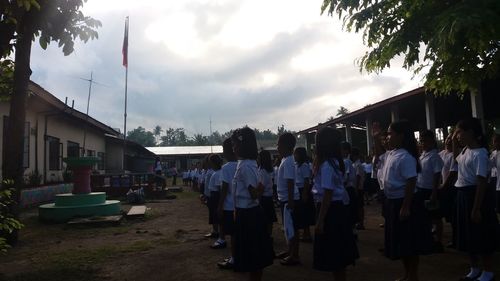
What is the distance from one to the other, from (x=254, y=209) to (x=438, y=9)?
4442 millimetres

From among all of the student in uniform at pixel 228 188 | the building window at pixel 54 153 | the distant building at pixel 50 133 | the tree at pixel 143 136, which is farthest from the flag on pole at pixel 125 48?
the tree at pixel 143 136

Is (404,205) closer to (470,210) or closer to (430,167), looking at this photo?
(470,210)

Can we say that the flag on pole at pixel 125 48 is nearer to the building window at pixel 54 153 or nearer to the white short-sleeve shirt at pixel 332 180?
the building window at pixel 54 153

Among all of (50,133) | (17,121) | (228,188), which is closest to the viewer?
(228,188)

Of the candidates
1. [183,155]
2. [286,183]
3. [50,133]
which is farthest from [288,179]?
[183,155]

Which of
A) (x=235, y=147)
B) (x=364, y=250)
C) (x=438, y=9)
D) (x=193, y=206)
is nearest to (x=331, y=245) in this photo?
(x=235, y=147)

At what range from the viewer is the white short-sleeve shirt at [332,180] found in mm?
4117

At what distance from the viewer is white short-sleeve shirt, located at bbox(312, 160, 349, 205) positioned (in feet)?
13.5

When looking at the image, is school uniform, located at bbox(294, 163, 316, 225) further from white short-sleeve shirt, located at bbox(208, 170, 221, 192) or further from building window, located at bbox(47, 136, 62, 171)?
building window, located at bbox(47, 136, 62, 171)

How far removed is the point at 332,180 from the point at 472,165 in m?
1.63

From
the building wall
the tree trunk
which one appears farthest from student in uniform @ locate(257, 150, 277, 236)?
the building wall

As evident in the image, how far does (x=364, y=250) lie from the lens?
21.9 feet

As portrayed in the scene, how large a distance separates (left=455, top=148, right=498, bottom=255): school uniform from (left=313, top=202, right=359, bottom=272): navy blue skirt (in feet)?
4.55

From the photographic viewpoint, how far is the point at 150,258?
6664mm
